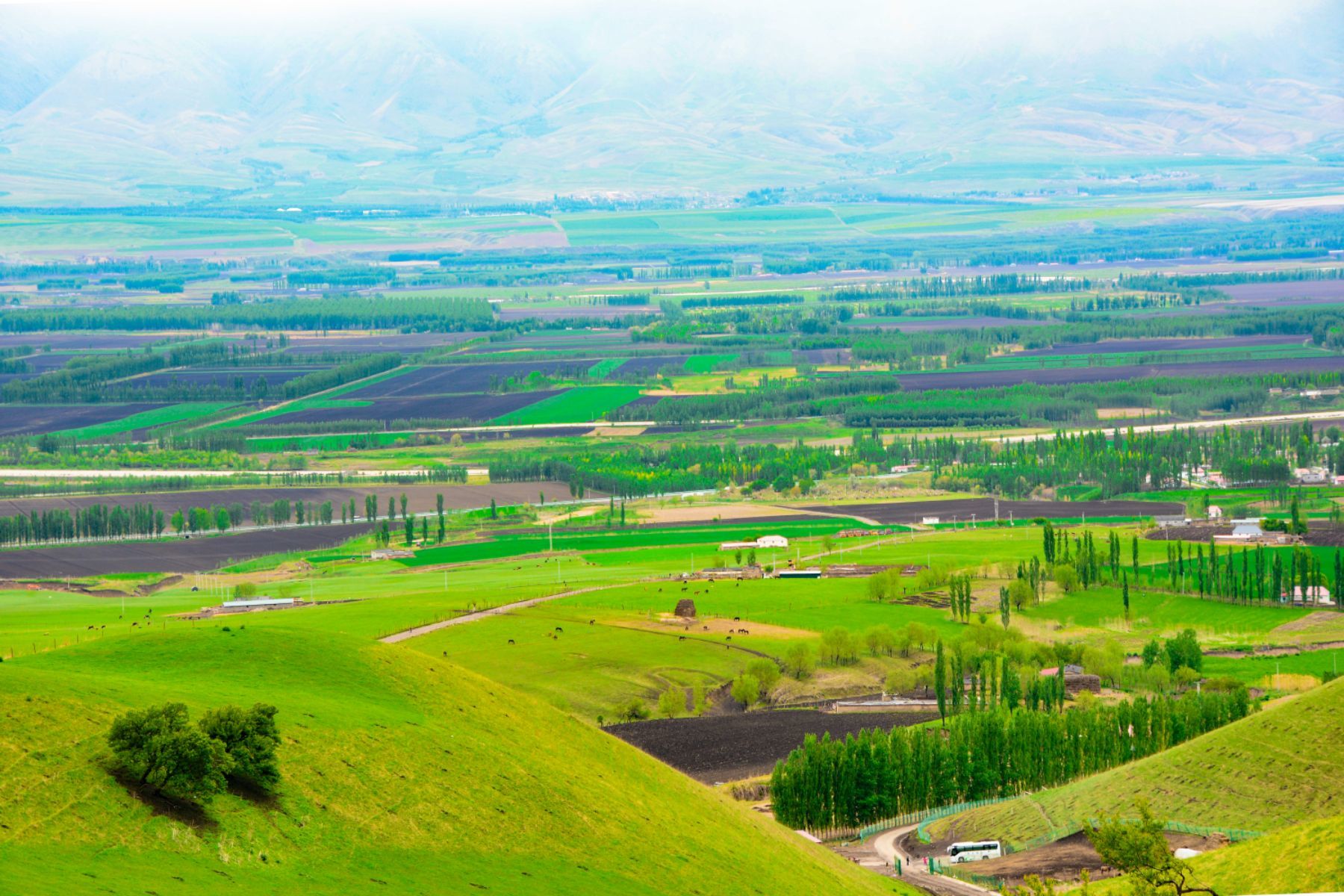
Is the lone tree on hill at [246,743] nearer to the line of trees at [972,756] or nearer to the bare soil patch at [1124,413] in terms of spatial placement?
the line of trees at [972,756]

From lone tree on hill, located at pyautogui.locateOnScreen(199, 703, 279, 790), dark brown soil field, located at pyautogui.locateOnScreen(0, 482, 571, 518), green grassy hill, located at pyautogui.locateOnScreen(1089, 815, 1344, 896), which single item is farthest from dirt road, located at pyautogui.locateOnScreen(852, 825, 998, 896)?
dark brown soil field, located at pyautogui.locateOnScreen(0, 482, 571, 518)

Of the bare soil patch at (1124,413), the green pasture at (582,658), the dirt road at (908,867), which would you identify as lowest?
the dirt road at (908,867)

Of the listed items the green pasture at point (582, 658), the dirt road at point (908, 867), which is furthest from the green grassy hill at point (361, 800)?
the green pasture at point (582, 658)

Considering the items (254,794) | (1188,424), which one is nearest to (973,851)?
(254,794)

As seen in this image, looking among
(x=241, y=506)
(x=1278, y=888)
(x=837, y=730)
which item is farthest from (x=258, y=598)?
(x=1278, y=888)

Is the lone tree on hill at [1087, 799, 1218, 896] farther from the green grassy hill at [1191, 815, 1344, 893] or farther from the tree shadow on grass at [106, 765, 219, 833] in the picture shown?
the tree shadow on grass at [106, 765, 219, 833]

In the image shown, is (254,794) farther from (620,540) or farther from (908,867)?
(620,540)

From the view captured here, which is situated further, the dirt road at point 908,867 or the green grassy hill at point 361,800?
the dirt road at point 908,867
